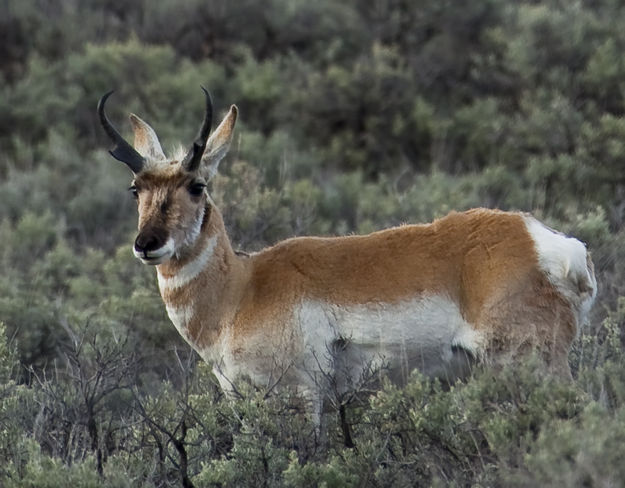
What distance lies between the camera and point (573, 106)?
45.7ft

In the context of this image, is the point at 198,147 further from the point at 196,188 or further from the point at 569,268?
the point at 569,268

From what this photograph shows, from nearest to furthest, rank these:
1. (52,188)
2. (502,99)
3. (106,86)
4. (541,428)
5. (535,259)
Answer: (541,428)
(535,259)
(52,188)
(502,99)
(106,86)

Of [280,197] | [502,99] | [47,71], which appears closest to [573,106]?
[502,99]

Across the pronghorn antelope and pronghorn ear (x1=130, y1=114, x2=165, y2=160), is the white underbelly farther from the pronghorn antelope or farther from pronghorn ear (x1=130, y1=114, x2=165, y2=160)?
pronghorn ear (x1=130, y1=114, x2=165, y2=160)

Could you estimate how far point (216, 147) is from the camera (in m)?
7.42

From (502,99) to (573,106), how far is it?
4.65 feet

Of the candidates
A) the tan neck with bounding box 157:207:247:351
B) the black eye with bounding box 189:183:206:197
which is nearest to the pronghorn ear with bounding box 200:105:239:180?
the black eye with bounding box 189:183:206:197

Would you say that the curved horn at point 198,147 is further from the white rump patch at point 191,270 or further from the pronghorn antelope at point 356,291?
the white rump patch at point 191,270

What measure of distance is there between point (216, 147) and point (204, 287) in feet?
3.01

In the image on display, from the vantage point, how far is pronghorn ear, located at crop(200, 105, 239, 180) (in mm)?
7305

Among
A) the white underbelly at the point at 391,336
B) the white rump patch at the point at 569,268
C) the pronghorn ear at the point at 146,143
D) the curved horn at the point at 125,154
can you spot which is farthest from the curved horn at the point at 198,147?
the white rump patch at the point at 569,268

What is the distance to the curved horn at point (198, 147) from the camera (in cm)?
693

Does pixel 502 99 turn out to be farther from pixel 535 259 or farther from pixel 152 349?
pixel 535 259

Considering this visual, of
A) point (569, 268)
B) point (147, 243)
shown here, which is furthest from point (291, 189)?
point (569, 268)
